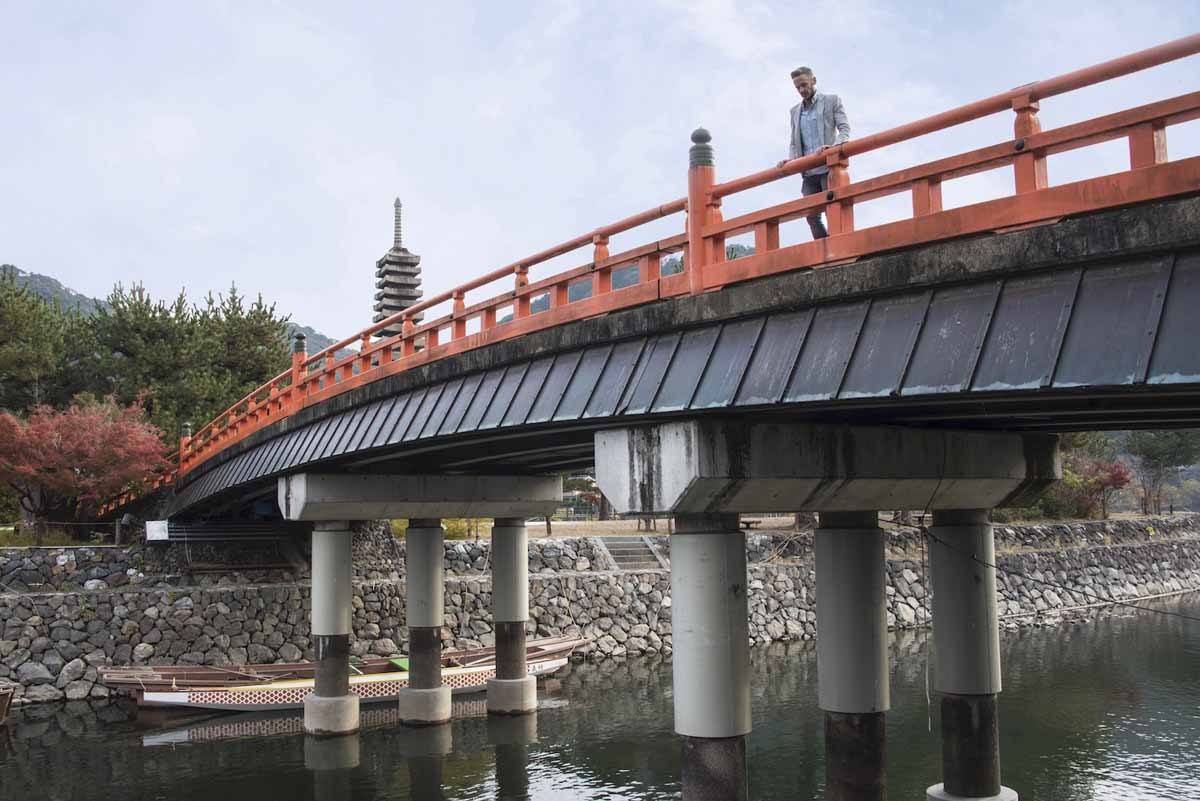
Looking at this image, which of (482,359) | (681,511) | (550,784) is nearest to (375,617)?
(550,784)

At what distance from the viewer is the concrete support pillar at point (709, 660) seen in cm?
1182

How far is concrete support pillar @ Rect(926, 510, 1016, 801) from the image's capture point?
47.8ft

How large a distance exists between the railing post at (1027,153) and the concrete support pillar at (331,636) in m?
18.5

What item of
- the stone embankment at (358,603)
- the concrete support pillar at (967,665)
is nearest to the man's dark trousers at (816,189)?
the concrete support pillar at (967,665)

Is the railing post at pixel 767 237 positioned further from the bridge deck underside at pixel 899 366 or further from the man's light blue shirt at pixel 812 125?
the man's light blue shirt at pixel 812 125

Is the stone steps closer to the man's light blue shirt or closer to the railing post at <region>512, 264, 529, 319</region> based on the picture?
the railing post at <region>512, 264, 529, 319</region>

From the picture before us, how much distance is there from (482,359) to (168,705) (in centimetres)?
1710

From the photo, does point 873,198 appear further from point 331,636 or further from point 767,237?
point 331,636

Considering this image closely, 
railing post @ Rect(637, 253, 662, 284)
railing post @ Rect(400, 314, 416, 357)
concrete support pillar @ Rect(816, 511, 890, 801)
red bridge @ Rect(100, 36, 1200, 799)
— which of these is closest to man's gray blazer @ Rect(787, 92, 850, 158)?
red bridge @ Rect(100, 36, 1200, 799)

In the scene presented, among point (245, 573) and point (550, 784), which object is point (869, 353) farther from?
point (245, 573)

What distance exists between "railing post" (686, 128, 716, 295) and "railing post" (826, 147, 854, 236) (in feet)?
5.58

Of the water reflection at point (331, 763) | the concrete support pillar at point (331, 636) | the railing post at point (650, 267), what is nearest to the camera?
the railing post at point (650, 267)

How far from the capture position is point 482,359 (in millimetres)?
15617

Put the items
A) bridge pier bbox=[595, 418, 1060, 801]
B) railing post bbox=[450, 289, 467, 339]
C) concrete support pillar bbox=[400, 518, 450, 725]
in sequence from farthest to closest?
concrete support pillar bbox=[400, 518, 450, 725], railing post bbox=[450, 289, 467, 339], bridge pier bbox=[595, 418, 1060, 801]
